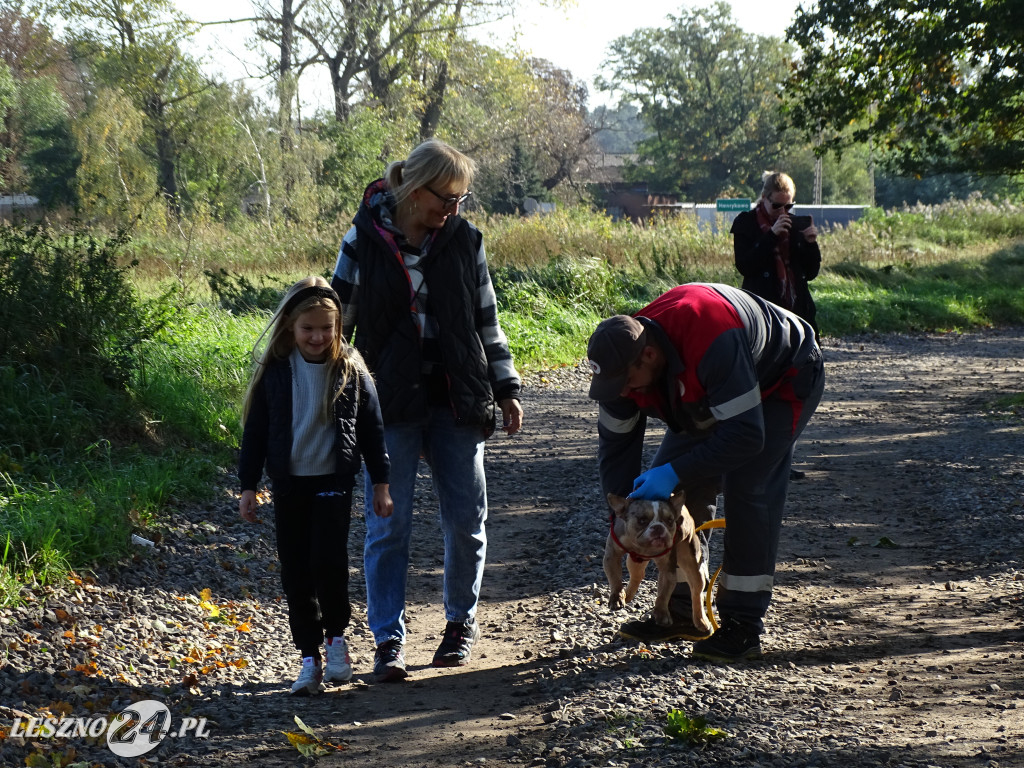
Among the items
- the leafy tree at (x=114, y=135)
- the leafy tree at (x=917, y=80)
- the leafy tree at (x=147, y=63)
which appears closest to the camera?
the leafy tree at (x=917, y=80)

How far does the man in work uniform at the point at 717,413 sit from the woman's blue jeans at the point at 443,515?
0.60m

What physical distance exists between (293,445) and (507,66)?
31914 mm

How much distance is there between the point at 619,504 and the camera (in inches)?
157

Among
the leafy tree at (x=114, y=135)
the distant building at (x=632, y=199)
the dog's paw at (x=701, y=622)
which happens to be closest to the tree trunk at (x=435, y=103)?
the leafy tree at (x=114, y=135)

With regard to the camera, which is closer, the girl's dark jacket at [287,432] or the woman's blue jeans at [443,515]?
the girl's dark jacket at [287,432]

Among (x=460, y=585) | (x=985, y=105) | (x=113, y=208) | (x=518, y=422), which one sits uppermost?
(x=985, y=105)

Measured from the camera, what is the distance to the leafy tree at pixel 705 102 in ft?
245

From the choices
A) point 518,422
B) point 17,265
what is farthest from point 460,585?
point 17,265

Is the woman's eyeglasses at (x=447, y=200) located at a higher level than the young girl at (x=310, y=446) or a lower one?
higher

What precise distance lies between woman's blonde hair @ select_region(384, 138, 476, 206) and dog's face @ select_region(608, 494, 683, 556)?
4.75 ft

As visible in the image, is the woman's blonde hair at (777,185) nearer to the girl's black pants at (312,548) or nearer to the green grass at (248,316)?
the green grass at (248,316)

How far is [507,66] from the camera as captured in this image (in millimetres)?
34188

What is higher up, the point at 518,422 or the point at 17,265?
the point at 17,265

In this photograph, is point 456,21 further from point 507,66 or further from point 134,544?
point 134,544
